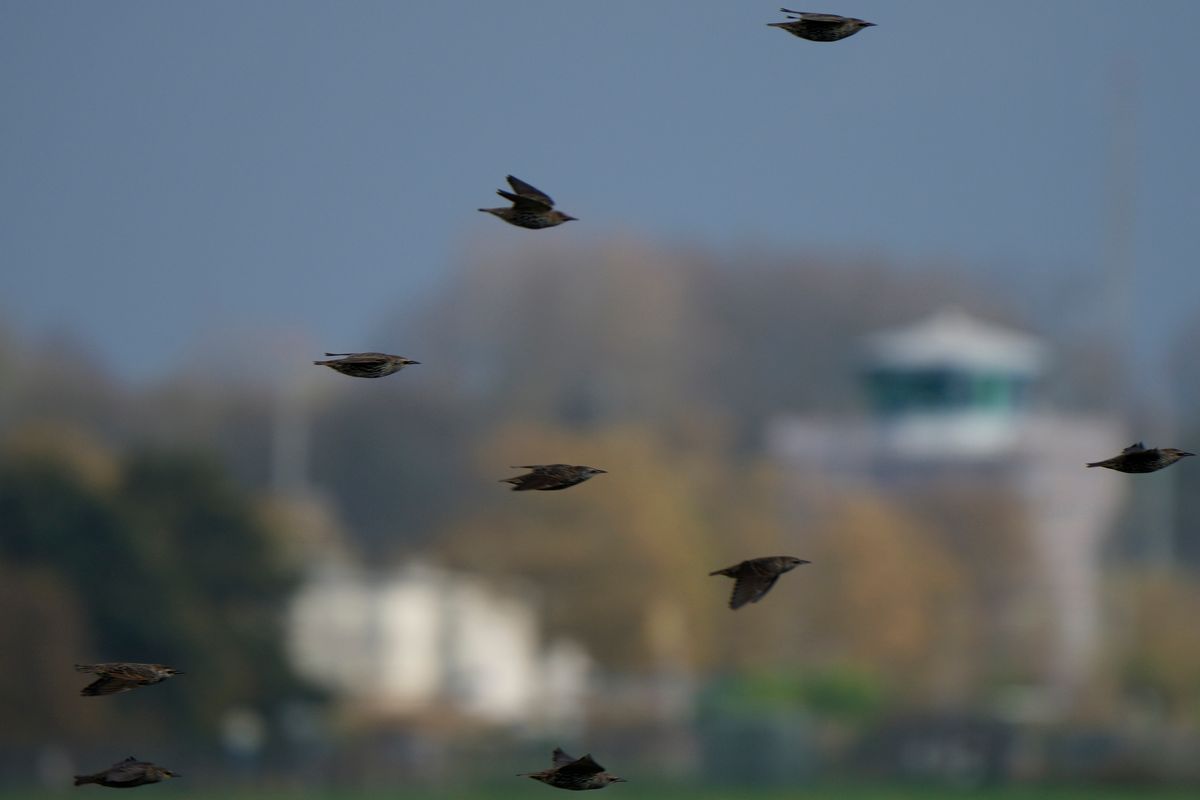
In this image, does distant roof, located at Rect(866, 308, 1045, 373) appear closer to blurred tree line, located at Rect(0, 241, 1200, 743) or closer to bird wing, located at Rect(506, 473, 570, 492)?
blurred tree line, located at Rect(0, 241, 1200, 743)

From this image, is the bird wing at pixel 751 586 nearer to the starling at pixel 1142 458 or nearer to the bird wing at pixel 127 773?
the starling at pixel 1142 458

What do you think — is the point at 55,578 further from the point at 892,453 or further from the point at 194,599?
the point at 892,453

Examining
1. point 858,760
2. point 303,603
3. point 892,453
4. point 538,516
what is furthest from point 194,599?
point 892,453

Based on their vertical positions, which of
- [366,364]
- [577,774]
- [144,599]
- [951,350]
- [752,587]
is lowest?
[577,774]

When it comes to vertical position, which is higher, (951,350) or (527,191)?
(951,350)

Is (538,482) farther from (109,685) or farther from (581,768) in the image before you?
(109,685)

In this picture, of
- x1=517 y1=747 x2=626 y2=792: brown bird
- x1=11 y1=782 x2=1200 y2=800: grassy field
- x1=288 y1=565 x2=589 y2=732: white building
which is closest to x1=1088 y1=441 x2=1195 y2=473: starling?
x1=517 y1=747 x2=626 y2=792: brown bird

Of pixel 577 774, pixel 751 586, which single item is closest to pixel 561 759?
pixel 577 774
